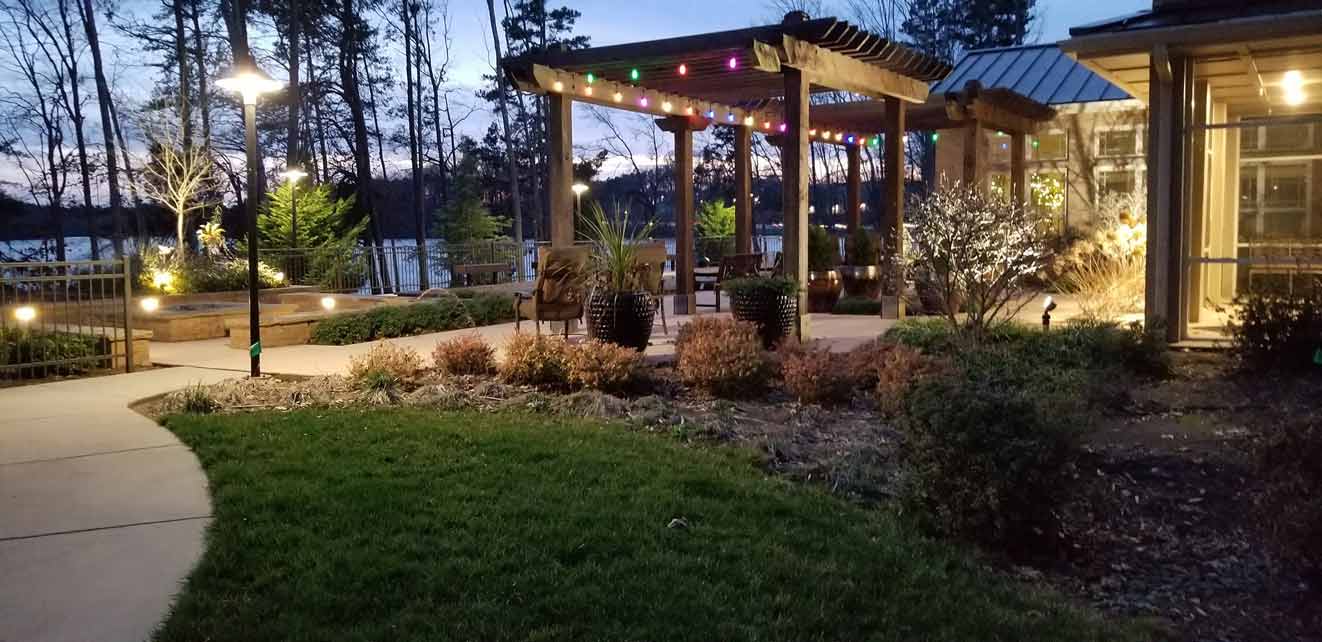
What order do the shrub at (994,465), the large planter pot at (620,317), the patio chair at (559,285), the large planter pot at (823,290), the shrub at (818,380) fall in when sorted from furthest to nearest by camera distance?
the large planter pot at (823,290)
the patio chair at (559,285)
the large planter pot at (620,317)
the shrub at (818,380)
the shrub at (994,465)

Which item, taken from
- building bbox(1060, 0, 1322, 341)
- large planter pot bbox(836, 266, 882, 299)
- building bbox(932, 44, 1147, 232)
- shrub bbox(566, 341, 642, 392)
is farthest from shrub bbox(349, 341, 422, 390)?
building bbox(932, 44, 1147, 232)

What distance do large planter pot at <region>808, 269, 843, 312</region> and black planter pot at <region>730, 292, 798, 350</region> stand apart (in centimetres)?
370

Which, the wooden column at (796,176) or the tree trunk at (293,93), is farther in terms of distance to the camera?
the tree trunk at (293,93)

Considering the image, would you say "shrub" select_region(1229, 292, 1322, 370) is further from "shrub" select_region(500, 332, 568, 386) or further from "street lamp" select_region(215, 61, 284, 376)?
"street lamp" select_region(215, 61, 284, 376)

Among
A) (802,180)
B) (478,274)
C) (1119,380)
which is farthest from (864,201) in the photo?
(1119,380)

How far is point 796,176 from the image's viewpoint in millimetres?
9797

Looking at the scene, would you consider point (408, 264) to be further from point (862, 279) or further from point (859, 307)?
point (859, 307)

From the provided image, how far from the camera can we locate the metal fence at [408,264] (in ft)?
55.4

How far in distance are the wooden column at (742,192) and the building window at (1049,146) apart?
6208 mm

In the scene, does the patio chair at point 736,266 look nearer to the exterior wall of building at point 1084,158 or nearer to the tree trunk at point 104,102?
the exterior wall of building at point 1084,158

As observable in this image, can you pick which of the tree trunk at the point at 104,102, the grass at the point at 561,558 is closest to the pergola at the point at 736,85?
the grass at the point at 561,558

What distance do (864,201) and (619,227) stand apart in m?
34.3

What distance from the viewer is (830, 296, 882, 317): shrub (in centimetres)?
1254

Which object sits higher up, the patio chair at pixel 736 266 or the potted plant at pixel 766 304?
the patio chair at pixel 736 266
